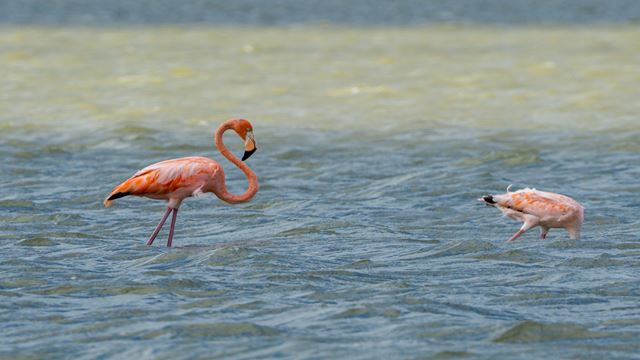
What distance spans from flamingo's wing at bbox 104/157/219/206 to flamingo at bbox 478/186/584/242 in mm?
2205

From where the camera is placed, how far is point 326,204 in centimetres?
1359

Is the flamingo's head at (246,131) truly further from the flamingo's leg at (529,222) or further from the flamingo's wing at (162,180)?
the flamingo's leg at (529,222)

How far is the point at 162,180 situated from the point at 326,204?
109 inches

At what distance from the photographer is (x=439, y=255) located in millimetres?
10969

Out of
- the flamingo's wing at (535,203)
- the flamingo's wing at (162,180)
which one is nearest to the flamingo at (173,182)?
the flamingo's wing at (162,180)

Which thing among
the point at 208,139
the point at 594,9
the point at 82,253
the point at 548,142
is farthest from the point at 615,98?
the point at 594,9

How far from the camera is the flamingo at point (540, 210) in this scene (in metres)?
11.1

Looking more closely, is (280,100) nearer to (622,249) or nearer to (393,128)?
(393,128)

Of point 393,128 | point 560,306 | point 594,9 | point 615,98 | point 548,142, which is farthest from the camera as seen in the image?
point 594,9

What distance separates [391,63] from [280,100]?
4517 millimetres

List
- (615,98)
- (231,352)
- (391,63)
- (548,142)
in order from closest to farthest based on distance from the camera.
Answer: (231,352), (548,142), (615,98), (391,63)

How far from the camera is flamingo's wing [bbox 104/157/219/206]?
1112 cm

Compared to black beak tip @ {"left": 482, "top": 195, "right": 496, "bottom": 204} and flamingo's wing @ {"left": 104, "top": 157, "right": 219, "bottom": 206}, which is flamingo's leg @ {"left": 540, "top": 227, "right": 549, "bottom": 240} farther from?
flamingo's wing @ {"left": 104, "top": 157, "right": 219, "bottom": 206}

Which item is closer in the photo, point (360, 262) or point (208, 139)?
point (360, 262)
